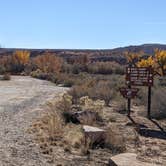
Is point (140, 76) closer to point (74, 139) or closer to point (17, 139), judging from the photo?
point (74, 139)

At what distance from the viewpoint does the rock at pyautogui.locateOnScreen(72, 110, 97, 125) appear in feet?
59.0

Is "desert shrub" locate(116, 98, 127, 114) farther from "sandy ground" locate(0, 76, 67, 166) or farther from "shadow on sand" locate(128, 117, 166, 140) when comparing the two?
"shadow on sand" locate(128, 117, 166, 140)

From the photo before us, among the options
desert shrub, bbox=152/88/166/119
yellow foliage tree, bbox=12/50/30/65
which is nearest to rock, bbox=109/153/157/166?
desert shrub, bbox=152/88/166/119

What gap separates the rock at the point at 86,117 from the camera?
18.0 m

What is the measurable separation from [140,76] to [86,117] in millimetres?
5180

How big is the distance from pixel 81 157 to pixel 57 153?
692 millimetres

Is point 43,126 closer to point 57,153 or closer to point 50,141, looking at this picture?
point 50,141

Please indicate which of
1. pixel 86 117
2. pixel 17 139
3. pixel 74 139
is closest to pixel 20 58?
pixel 86 117

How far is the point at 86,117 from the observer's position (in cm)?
1847

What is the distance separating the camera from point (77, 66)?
77.8m

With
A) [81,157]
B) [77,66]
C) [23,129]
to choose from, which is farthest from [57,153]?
[77,66]

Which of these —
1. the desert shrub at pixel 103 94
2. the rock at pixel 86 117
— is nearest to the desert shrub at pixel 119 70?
the desert shrub at pixel 103 94

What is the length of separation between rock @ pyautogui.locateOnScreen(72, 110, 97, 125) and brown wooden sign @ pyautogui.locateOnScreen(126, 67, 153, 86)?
3789 mm

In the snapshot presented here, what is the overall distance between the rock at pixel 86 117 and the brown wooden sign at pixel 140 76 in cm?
379
